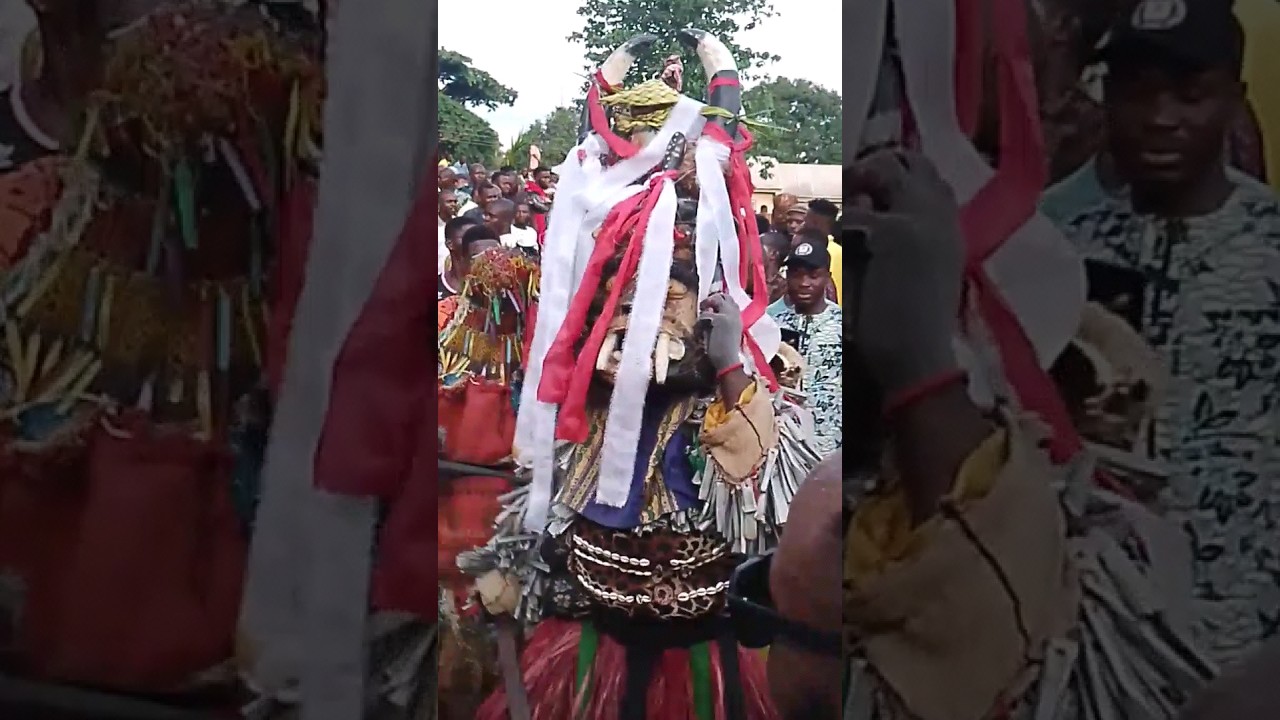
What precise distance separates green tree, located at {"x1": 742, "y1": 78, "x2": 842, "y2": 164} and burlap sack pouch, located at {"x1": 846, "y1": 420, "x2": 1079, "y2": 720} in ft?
1.74

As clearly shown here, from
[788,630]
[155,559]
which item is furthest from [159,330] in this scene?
[788,630]

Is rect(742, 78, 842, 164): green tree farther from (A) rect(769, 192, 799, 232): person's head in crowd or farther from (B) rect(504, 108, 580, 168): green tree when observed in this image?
(B) rect(504, 108, 580, 168): green tree

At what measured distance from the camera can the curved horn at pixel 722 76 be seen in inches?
58.4

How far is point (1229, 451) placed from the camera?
1350mm

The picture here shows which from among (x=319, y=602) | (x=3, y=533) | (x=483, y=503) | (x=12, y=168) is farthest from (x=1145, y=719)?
(x=12, y=168)

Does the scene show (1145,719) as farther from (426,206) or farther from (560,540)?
(426,206)

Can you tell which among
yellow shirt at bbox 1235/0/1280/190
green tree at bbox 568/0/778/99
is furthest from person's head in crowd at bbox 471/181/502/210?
yellow shirt at bbox 1235/0/1280/190

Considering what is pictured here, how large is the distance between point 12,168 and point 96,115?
15 centimetres

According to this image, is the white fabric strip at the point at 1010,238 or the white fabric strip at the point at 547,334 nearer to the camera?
the white fabric strip at the point at 1010,238

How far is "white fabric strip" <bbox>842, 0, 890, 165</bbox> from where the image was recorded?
1366 mm

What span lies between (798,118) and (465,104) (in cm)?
53

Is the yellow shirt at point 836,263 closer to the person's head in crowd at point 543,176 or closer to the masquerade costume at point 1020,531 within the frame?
the masquerade costume at point 1020,531

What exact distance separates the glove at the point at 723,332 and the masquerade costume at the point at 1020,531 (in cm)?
34

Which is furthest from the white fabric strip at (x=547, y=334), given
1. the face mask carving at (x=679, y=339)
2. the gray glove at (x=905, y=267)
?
the gray glove at (x=905, y=267)
